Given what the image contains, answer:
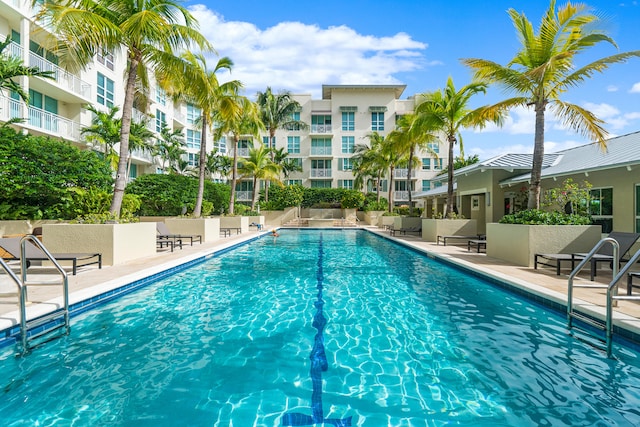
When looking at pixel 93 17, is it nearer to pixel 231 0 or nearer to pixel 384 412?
pixel 231 0

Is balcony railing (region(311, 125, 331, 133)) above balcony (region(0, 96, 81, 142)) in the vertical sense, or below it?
above

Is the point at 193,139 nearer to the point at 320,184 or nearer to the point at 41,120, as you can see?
the point at 320,184

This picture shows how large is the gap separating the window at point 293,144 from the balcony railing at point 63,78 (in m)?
24.8

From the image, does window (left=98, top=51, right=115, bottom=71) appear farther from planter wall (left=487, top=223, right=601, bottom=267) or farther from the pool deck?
planter wall (left=487, top=223, right=601, bottom=267)

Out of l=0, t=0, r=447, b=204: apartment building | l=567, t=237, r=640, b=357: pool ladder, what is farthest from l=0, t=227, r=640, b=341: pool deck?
l=0, t=0, r=447, b=204: apartment building

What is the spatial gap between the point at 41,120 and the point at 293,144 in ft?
92.9

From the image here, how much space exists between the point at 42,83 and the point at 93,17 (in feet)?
43.6

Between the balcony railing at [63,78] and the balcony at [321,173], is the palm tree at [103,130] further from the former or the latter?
the balcony at [321,173]

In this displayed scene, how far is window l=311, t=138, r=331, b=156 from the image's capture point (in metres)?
43.7

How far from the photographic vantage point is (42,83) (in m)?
18.5

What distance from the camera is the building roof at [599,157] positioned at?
10.6 metres

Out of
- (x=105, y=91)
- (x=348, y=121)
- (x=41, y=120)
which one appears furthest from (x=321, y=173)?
(x=41, y=120)

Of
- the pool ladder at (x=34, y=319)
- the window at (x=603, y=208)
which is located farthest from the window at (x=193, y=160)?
the pool ladder at (x=34, y=319)

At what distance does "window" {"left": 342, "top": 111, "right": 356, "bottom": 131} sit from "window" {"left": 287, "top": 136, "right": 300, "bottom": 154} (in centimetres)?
602
